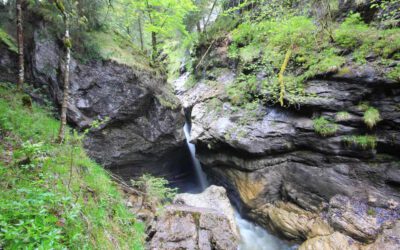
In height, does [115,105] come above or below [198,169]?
above

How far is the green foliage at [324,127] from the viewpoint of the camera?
7.60 meters

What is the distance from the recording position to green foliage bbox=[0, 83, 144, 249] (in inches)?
102

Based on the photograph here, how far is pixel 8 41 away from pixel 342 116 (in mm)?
11672

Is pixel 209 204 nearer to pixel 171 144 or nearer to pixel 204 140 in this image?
pixel 204 140

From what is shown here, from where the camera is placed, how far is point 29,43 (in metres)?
8.10

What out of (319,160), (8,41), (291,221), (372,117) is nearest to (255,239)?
(291,221)

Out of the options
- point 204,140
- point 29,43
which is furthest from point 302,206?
point 29,43

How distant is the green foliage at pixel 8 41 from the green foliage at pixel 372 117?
470 inches

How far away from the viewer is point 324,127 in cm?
771

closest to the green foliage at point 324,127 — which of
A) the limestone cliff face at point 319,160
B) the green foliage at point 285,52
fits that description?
the limestone cliff face at point 319,160

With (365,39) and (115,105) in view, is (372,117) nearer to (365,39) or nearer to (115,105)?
(365,39)

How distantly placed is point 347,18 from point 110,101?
992 cm

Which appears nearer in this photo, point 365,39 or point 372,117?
point 372,117

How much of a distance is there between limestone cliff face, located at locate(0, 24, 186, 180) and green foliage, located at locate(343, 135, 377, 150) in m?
6.60
